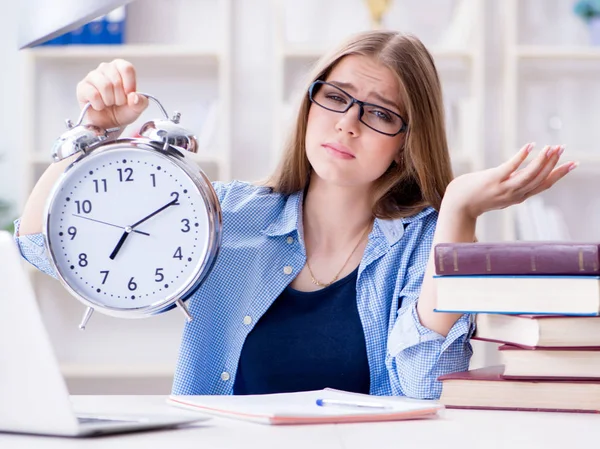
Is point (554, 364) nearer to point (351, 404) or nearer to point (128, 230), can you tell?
point (351, 404)

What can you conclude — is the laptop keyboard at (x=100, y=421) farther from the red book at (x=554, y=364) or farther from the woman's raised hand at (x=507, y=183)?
the woman's raised hand at (x=507, y=183)

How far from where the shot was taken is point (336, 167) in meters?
1.59

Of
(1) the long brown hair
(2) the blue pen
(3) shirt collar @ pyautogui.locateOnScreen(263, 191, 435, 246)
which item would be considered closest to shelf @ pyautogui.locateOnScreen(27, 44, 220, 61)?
(1) the long brown hair

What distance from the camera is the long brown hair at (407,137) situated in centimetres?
166

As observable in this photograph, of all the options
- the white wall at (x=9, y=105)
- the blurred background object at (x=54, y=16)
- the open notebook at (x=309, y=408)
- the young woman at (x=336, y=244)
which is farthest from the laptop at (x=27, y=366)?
the white wall at (x=9, y=105)

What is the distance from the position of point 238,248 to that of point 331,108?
0.33 metres

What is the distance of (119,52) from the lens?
313cm

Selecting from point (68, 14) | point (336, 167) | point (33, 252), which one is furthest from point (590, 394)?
point (33, 252)

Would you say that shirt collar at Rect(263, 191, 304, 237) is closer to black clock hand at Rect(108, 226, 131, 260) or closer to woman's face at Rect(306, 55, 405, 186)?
woman's face at Rect(306, 55, 405, 186)

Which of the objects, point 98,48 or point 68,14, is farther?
point 98,48

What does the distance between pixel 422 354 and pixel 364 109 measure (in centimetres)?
52

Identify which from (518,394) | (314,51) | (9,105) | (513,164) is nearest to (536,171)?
(513,164)

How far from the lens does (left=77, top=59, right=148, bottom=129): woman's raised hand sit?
128 cm

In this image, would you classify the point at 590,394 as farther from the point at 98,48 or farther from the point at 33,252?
the point at 98,48
